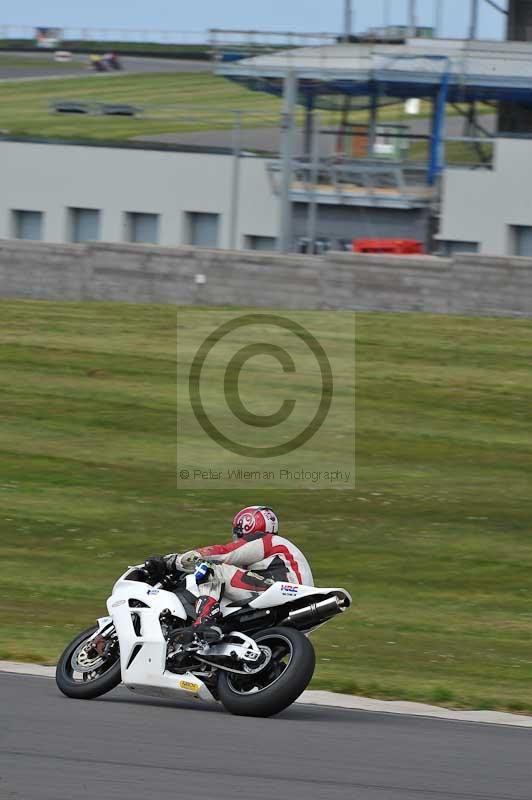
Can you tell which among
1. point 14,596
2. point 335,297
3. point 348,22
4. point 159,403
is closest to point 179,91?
point 348,22

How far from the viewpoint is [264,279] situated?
2712cm

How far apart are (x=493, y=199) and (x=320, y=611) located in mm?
25719

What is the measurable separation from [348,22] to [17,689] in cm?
3435

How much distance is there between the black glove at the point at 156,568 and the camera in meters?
9.70

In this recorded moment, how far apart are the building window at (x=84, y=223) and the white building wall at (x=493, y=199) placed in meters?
10.3

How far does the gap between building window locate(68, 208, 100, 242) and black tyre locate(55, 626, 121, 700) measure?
30652mm

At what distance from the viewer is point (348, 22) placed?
41.4 metres

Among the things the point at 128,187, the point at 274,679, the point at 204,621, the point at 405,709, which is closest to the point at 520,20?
the point at 128,187

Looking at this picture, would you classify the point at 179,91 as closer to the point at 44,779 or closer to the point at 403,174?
the point at 403,174

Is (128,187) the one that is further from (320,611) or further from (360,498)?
(320,611)

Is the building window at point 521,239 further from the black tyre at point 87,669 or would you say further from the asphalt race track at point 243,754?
the black tyre at point 87,669

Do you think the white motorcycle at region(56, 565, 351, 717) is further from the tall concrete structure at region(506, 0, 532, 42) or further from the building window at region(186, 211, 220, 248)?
the tall concrete structure at region(506, 0, 532, 42)

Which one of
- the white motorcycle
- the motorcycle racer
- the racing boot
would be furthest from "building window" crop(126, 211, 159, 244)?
the racing boot

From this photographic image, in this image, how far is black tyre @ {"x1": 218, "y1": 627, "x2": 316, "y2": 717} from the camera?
28.0ft
